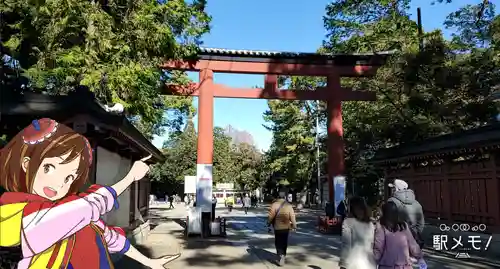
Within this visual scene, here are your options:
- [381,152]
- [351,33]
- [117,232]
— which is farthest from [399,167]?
[117,232]

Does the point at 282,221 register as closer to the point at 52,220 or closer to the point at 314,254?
the point at 314,254

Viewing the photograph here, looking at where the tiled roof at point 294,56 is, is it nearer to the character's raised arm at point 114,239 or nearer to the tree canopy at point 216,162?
the character's raised arm at point 114,239

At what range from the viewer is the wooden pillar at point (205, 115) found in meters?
16.8

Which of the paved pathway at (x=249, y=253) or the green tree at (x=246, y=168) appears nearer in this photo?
the paved pathway at (x=249, y=253)

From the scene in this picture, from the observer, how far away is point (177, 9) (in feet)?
41.3

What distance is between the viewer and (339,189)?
1800 cm

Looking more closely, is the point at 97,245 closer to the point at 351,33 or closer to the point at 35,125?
the point at 35,125

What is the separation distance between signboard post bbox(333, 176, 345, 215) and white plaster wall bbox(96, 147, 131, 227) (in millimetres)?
9339

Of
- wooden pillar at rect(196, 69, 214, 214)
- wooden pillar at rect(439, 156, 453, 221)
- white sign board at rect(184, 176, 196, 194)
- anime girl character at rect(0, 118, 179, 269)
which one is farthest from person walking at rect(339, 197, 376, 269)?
white sign board at rect(184, 176, 196, 194)

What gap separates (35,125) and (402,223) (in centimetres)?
386

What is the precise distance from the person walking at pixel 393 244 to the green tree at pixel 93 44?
709cm

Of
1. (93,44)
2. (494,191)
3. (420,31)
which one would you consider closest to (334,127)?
(420,31)

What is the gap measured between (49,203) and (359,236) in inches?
149

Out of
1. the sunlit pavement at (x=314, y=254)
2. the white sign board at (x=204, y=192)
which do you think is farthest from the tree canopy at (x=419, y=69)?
the white sign board at (x=204, y=192)
